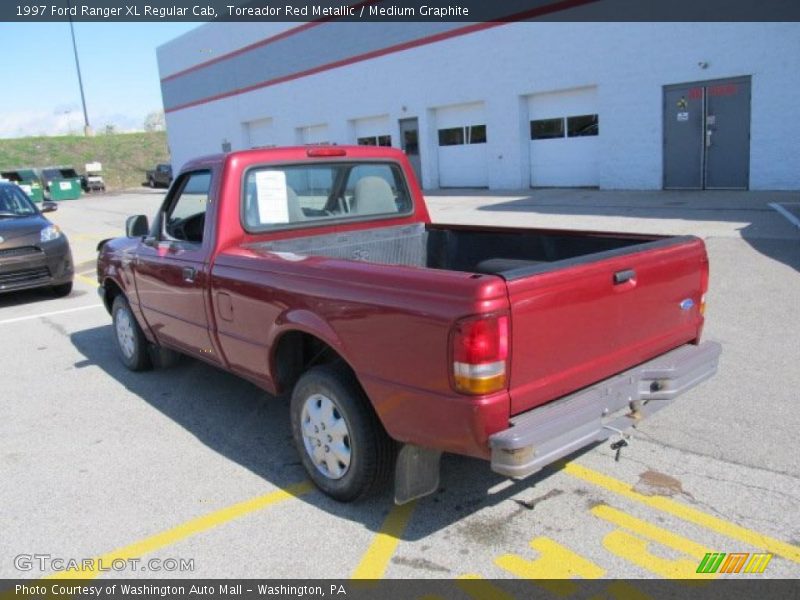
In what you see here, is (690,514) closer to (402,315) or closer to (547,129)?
(402,315)

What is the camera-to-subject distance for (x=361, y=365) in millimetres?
3199

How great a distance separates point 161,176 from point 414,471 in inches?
1613

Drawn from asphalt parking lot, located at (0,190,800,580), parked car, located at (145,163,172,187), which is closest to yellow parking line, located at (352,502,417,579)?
asphalt parking lot, located at (0,190,800,580)

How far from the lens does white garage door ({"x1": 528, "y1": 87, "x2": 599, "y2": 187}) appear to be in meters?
19.5

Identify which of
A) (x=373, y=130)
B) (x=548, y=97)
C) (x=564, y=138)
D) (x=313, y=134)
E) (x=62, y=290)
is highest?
(x=548, y=97)

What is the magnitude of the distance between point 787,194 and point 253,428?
47.5 ft

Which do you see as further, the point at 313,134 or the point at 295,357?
the point at 313,134

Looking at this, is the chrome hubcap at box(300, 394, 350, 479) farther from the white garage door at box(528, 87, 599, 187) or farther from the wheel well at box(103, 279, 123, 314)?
the white garage door at box(528, 87, 599, 187)

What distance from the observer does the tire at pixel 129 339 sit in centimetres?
588

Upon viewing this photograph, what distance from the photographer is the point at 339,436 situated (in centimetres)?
351

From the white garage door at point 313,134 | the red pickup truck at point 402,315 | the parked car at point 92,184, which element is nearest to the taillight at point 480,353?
the red pickup truck at point 402,315

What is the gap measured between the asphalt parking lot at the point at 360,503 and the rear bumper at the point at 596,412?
502 mm
